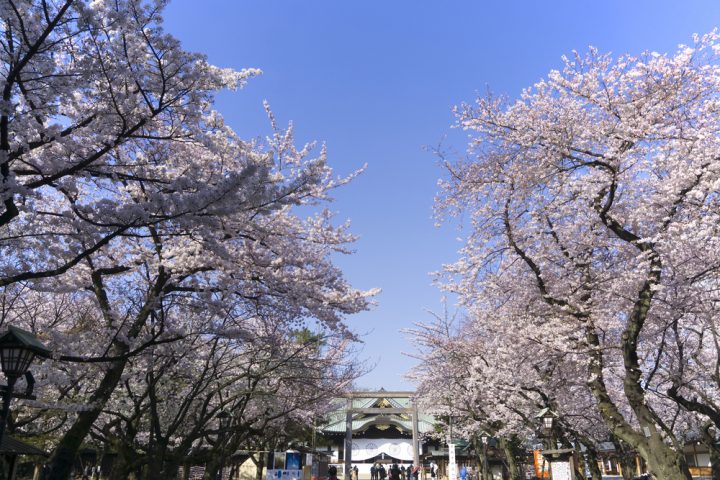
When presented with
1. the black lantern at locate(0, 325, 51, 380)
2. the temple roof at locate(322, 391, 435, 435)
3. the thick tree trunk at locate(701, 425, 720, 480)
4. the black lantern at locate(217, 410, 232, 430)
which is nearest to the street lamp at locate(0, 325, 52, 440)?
the black lantern at locate(0, 325, 51, 380)

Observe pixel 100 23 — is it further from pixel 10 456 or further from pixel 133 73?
pixel 10 456

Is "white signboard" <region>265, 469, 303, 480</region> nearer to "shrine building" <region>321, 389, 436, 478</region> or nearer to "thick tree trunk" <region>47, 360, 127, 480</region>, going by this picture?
"thick tree trunk" <region>47, 360, 127, 480</region>

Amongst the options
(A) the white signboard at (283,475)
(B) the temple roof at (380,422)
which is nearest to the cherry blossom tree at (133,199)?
(A) the white signboard at (283,475)

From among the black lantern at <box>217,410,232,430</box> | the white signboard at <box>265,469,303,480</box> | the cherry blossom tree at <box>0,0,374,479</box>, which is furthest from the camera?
the white signboard at <box>265,469,303,480</box>

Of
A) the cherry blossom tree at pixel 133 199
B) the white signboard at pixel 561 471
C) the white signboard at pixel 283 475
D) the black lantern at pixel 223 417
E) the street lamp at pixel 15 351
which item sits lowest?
the white signboard at pixel 283 475

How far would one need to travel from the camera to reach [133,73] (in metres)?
5.36

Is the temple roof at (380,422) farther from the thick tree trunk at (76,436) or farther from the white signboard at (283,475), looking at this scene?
the thick tree trunk at (76,436)

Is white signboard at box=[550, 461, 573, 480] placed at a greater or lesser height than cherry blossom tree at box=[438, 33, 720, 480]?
lesser

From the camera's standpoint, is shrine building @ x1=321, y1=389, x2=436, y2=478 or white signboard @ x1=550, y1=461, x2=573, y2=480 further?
shrine building @ x1=321, y1=389, x2=436, y2=478

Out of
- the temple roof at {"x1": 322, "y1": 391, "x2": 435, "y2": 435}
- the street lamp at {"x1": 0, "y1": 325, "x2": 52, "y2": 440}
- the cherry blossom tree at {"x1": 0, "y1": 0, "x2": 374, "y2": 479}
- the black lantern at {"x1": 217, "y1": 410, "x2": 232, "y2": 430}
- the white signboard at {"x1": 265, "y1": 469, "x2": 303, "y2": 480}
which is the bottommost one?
the white signboard at {"x1": 265, "y1": 469, "x2": 303, "y2": 480}

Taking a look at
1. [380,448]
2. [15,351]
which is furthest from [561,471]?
[380,448]

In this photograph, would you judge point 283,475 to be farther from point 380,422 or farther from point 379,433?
point 379,433

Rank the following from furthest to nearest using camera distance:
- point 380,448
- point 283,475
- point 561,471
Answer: point 380,448, point 283,475, point 561,471

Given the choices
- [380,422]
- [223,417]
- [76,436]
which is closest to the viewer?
[76,436]
